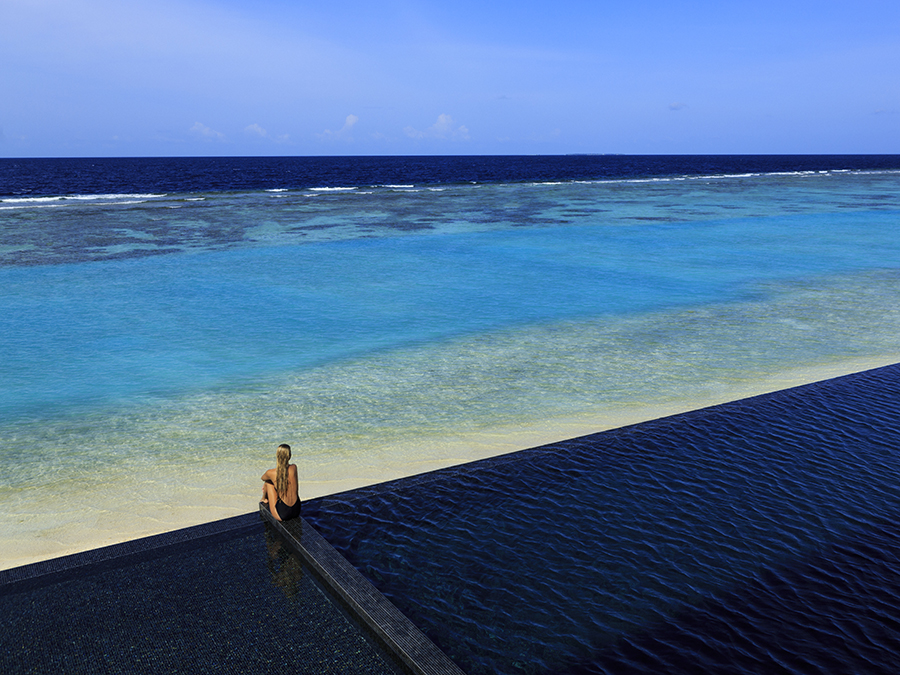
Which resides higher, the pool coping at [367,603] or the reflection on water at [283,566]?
the pool coping at [367,603]

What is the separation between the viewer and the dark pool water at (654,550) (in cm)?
609

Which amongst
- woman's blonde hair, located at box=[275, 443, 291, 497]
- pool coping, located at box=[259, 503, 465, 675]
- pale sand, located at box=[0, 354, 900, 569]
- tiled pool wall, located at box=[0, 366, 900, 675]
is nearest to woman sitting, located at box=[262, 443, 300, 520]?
woman's blonde hair, located at box=[275, 443, 291, 497]

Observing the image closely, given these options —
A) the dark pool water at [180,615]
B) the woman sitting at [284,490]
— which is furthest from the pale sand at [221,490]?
the woman sitting at [284,490]

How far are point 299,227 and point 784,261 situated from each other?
27.1 metres

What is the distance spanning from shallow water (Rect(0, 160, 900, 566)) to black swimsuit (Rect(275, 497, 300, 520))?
94 cm

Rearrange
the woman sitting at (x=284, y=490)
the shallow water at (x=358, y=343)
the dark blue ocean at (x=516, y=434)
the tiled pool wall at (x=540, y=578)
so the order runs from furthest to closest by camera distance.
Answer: the shallow water at (x=358, y=343) → the woman sitting at (x=284, y=490) → the dark blue ocean at (x=516, y=434) → the tiled pool wall at (x=540, y=578)

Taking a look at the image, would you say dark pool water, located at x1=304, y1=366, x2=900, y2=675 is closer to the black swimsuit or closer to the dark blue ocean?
the dark blue ocean

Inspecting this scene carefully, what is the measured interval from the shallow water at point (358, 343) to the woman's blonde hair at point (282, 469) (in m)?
1.04

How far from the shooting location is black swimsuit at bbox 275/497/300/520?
7.89 meters

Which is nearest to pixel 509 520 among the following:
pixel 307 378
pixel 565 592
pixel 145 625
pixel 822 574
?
pixel 565 592

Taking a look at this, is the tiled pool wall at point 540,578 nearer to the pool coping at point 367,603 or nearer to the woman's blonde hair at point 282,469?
the pool coping at point 367,603

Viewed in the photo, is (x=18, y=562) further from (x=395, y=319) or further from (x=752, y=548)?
(x=395, y=319)

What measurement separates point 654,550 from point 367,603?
11.4 feet

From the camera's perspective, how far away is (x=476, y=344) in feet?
55.1
